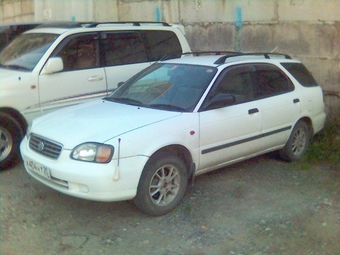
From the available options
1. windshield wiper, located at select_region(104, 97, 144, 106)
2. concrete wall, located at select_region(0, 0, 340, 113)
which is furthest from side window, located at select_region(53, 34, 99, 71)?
concrete wall, located at select_region(0, 0, 340, 113)

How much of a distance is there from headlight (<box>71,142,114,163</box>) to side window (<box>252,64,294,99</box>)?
92.2 inches

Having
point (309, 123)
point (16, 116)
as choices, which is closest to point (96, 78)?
point (16, 116)

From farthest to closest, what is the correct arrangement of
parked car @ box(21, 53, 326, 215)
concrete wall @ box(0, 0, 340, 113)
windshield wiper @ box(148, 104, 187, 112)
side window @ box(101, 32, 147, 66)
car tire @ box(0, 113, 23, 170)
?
concrete wall @ box(0, 0, 340, 113) < side window @ box(101, 32, 147, 66) < car tire @ box(0, 113, 23, 170) < windshield wiper @ box(148, 104, 187, 112) < parked car @ box(21, 53, 326, 215)

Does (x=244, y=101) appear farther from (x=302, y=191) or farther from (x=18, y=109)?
(x=18, y=109)

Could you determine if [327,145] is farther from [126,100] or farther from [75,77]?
[75,77]

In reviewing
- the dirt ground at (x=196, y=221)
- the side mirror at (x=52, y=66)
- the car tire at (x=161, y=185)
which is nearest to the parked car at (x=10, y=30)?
the side mirror at (x=52, y=66)

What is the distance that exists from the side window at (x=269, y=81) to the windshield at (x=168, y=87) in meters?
0.70

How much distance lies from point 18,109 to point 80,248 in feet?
8.87

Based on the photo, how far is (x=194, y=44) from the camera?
10.1 meters

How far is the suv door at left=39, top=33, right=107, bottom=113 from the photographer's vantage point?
6.89 metres

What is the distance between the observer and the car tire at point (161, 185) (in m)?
5.05

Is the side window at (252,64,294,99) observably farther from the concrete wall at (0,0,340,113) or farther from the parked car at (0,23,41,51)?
the parked car at (0,23,41,51)

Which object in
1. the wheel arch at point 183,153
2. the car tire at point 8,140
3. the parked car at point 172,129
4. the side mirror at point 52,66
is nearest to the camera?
the parked car at point 172,129

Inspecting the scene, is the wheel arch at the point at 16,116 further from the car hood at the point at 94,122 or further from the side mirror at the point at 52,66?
the car hood at the point at 94,122
